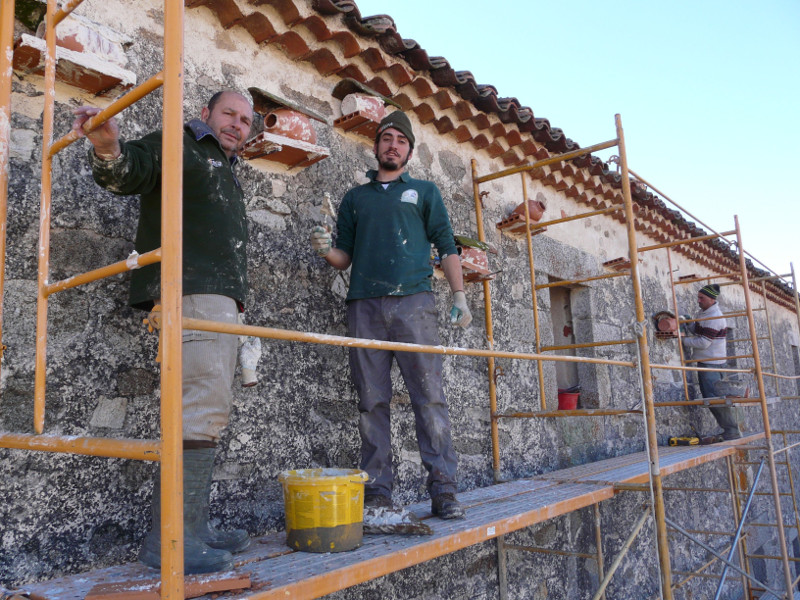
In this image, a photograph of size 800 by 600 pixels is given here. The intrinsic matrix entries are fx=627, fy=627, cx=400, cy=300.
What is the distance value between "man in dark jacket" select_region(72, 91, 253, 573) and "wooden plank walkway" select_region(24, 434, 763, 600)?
0.13m

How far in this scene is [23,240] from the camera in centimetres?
209

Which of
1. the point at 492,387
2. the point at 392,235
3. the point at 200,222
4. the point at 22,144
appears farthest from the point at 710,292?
the point at 22,144

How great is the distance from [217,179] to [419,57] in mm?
1769

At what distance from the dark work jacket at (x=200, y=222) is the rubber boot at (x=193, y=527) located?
55 cm

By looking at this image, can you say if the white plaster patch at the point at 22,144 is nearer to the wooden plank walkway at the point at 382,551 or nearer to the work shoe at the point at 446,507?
the wooden plank walkway at the point at 382,551

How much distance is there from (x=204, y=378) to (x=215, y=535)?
52 cm

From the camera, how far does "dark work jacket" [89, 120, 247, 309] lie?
6.75 ft

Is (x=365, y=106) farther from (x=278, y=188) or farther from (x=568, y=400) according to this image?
(x=568, y=400)

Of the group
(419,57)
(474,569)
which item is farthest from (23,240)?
(474,569)

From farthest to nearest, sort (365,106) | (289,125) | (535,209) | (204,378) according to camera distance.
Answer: (535,209) < (365,106) < (289,125) < (204,378)

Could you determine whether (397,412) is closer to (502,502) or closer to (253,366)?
(502,502)

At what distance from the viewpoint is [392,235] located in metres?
2.94

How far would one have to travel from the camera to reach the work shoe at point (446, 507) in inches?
105

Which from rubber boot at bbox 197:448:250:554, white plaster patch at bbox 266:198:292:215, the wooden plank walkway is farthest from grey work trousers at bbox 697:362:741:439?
rubber boot at bbox 197:448:250:554
